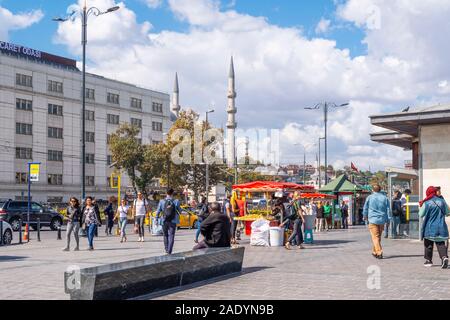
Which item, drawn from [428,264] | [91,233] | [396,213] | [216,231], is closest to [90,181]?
[396,213]

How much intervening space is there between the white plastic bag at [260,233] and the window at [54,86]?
181ft

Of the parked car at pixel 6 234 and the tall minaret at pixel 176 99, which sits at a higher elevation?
the tall minaret at pixel 176 99

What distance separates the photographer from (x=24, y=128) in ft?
220

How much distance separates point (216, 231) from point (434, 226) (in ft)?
15.0

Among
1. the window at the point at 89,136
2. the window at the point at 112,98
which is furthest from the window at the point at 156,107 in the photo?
the window at the point at 89,136

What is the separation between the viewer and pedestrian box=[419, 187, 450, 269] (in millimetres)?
12641

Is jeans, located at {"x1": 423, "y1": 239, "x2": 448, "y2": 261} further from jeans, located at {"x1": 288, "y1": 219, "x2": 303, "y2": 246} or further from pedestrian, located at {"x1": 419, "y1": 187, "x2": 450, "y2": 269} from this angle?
jeans, located at {"x1": 288, "y1": 219, "x2": 303, "y2": 246}

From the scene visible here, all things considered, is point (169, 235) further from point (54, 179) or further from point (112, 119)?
point (112, 119)

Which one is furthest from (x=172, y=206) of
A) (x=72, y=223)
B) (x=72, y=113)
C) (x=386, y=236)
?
(x=72, y=113)

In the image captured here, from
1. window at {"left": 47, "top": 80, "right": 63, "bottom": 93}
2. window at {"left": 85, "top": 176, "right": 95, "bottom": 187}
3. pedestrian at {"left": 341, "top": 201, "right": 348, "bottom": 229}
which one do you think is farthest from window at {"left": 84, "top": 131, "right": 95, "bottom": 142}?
pedestrian at {"left": 341, "top": 201, "right": 348, "bottom": 229}

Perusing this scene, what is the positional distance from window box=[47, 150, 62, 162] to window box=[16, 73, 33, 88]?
803 cm

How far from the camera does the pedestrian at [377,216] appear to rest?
14.7 metres

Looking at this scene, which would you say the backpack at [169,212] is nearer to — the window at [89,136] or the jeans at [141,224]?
the jeans at [141,224]
